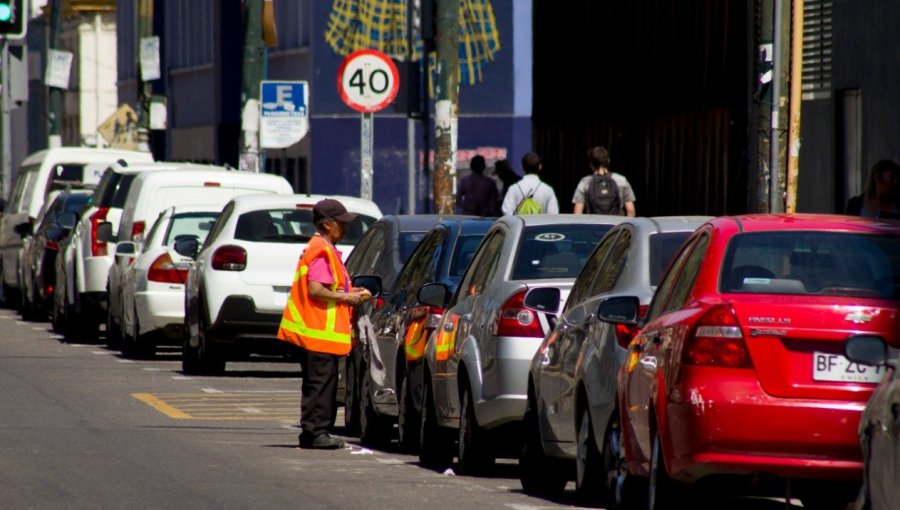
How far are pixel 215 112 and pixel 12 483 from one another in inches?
1644

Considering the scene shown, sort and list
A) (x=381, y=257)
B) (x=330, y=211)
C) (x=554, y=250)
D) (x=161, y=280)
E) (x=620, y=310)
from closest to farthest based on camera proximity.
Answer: (x=620, y=310)
(x=554, y=250)
(x=330, y=211)
(x=381, y=257)
(x=161, y=280)

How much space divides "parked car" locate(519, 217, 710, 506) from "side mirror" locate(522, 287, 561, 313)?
30cm

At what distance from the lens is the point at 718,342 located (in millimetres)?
8969

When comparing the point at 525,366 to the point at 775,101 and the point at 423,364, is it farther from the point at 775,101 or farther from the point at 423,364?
the point at 775,101

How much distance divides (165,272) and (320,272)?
Result: 8.47m

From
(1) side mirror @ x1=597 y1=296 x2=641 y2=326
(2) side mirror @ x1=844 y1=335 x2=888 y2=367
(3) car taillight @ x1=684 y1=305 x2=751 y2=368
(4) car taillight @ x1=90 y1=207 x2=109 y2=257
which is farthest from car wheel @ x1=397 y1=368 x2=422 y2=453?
(4) car taillight @ x1=90 y1=207 x2=109 y2=257

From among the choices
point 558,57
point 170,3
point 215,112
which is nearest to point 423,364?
point 558,57

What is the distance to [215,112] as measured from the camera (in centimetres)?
5331

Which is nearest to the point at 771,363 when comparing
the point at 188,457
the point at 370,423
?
the point at 188,457

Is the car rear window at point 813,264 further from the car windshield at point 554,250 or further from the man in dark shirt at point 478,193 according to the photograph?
the man in dark shirt at point 478,193

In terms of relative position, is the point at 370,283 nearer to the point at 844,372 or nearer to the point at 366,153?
the point at 844,372

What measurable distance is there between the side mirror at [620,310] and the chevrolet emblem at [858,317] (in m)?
1.46

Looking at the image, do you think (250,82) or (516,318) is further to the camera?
(250,82)

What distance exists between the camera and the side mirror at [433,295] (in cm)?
1371
